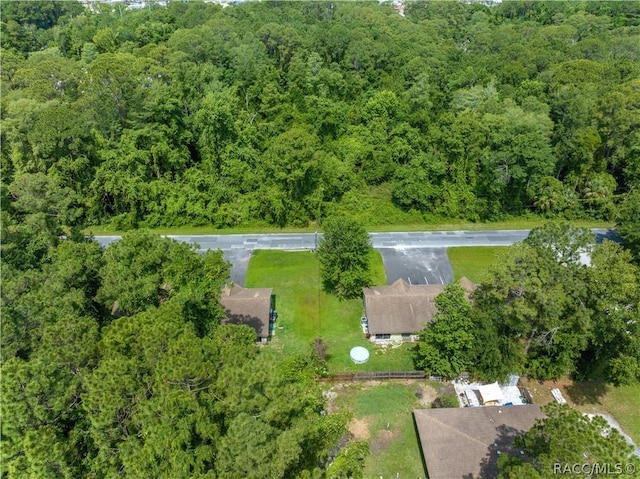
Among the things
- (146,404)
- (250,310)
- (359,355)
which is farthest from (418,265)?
(146,404)

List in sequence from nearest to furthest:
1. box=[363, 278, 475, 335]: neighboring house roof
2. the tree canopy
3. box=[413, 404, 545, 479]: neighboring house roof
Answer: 1. the tree canopy
2. box=[413, 404, 545, 479]: neighboring house roof
3. box=[363, 278, 475, 335]: neighboring house roof

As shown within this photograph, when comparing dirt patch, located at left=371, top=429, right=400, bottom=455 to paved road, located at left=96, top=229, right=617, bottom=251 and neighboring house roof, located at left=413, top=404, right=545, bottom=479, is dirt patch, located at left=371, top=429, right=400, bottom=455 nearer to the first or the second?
neighboring house roof, located at left=413, top=404, right=545, bottom=479

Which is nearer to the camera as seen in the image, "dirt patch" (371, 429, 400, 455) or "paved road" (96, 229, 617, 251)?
"dirt patch" (371, 429, 400, 455)

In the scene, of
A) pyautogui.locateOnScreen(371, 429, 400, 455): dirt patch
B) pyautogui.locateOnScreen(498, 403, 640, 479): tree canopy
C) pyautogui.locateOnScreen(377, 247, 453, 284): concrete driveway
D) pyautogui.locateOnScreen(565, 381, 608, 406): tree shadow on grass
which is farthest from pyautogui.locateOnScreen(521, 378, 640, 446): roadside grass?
pyautogui.locateOnScreen(498, 403, 640, 479): tree canopy

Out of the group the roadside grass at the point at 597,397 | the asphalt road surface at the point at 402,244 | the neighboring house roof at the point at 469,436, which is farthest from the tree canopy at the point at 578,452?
the asphalt road surface at the point at 402,244

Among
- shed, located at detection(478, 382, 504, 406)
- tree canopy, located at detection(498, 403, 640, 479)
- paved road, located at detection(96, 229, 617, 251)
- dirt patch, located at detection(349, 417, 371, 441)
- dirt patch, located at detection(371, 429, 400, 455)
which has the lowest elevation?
dirt patch, located at detection(371, 429, 400, 455)

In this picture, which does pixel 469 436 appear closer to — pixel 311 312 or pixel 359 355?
pixel 359 355
